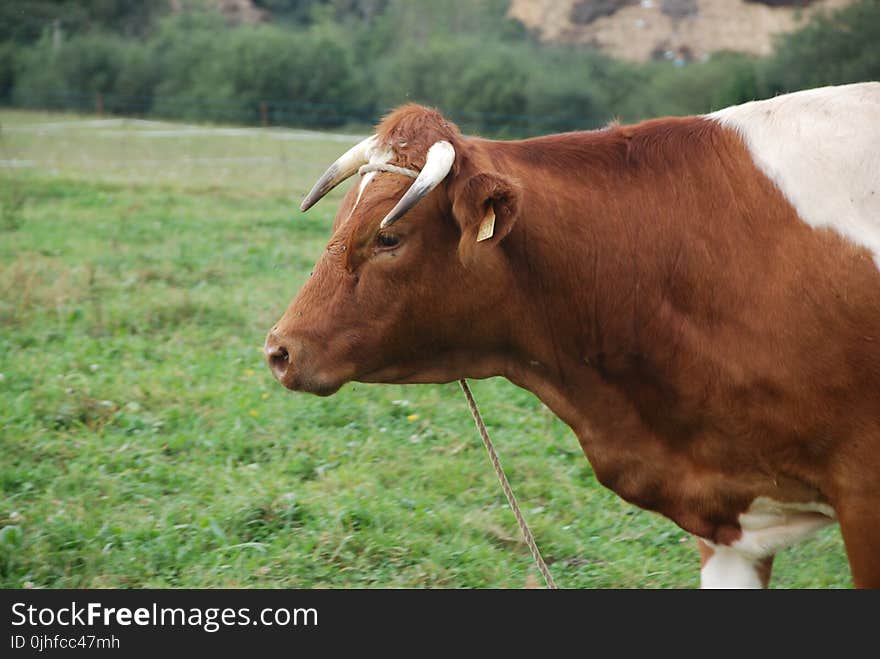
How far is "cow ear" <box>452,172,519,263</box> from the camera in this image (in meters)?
2.88

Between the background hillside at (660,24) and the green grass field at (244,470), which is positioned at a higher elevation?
the green grass field at (244,470)

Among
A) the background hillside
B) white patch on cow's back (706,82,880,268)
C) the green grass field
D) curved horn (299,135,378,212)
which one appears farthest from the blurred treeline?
curved horn (299,135,378,212)

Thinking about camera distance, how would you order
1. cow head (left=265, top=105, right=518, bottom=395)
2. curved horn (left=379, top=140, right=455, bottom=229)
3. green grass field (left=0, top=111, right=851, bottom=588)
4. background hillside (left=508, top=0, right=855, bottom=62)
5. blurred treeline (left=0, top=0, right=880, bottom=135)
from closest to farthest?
1. curved horn (left=379, top=140, right=455, bottom=229)
2. cow head (left=265, top=105, right=518, bottom=395)
3. green grass field (left=0, top=111, right=851, bottom=588)
4. blurred treeline (left=0, top=0, right=880, bottom=135)
5. background hillside (left=508, top=0, right=855, bottom=62)

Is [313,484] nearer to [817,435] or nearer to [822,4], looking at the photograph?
[817,435]

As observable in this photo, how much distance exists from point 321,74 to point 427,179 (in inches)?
1282

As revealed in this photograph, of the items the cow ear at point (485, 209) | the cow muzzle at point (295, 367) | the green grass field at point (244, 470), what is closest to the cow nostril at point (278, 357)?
the cow muzzle at point (295, 367)

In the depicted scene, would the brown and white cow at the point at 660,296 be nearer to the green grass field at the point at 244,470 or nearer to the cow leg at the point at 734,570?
the cow leg at the point at 734,570

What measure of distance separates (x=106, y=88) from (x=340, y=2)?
16.2 metres

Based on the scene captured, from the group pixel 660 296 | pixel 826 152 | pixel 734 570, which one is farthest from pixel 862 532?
pixel 826 152

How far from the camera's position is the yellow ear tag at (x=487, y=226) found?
2.87m

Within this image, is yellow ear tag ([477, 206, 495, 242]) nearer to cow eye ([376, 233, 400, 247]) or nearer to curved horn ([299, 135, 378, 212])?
cow eye ([376, 233, 400, 247])

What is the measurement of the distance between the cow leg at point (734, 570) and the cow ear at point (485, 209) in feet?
3.98

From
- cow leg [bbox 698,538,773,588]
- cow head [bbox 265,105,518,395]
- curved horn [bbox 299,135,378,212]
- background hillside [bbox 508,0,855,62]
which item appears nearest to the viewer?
cow head [bbox 265,105,518,395]

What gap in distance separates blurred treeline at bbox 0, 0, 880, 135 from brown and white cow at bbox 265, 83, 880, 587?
21.6 metres
